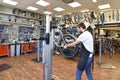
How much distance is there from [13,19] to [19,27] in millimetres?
687

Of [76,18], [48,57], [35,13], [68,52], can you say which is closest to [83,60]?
[48,57]

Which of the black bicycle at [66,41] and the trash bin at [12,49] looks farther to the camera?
the trash bin at [12,49]

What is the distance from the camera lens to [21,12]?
8781mm

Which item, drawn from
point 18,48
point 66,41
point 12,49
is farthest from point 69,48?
point 12,49

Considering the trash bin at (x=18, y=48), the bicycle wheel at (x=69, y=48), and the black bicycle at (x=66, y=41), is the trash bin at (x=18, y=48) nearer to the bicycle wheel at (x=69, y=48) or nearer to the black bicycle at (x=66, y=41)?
the black bicycle at (x=66, y=41)

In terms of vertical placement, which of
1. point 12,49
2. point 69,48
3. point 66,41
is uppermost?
point 66,41

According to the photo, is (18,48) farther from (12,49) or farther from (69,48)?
(69,48)

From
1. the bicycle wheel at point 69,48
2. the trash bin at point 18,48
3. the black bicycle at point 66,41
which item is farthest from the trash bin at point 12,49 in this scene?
the bicycle wheel at point 69,48

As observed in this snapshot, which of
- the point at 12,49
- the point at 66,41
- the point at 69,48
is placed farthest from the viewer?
A: the point at 12,49

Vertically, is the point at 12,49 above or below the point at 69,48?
below

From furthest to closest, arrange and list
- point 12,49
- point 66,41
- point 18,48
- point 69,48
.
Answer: point 18,48 < point 12,49 < point 69,48 < point 66,41

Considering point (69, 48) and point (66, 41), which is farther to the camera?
point (69, 48)

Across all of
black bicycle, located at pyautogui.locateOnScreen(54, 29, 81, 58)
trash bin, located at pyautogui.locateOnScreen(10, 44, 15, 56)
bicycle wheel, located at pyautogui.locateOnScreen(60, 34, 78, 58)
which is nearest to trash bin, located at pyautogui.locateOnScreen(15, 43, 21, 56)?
trash bin, located at pyautogui.locateOnScreen(10, 44, 15, 56)

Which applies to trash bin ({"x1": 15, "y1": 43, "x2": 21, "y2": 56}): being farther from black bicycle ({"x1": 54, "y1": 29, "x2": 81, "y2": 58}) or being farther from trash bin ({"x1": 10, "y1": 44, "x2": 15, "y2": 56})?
black bicycle ({"x1": 54, "y1": 29, "x2": 81, "y2": 58})
